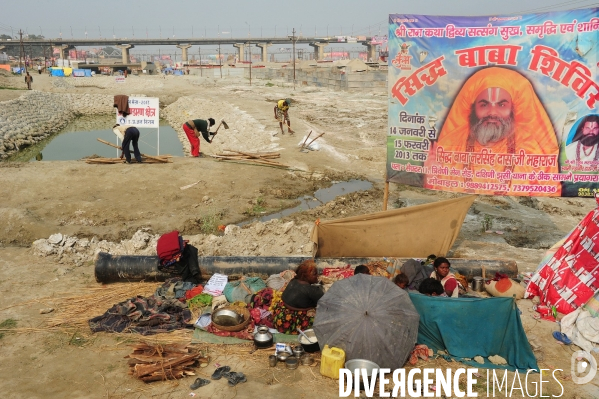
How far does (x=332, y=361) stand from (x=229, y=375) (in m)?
1.10

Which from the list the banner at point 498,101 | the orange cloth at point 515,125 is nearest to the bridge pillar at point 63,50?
the banner at point 498,101

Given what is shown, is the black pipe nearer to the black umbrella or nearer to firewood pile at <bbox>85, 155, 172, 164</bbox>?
the black umbrella

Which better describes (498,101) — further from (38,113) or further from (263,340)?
(38,113)

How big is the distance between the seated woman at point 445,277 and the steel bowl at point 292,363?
245 centimetres

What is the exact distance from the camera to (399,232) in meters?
8.02

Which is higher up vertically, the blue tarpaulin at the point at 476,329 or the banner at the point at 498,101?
the banner at the point at 498,101

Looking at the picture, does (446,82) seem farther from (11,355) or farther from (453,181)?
(11,355)

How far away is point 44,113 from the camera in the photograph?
29.7 m

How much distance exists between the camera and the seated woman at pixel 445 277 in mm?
6461

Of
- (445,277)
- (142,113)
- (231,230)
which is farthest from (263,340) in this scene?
(142,113)

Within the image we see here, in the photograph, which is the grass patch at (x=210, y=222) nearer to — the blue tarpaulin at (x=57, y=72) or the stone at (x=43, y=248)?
the stone at (x=43, y=248)

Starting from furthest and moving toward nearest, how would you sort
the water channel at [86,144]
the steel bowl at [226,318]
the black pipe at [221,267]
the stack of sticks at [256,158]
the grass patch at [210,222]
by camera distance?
the water channel at [86,144] → the stack of sticks at [256,158] → the grass patch at [210,222] → the black pipe at [221,267] → the steel bowl at [226,318]

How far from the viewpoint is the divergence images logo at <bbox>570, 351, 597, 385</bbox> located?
16.6 ft

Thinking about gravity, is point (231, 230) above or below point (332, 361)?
above
